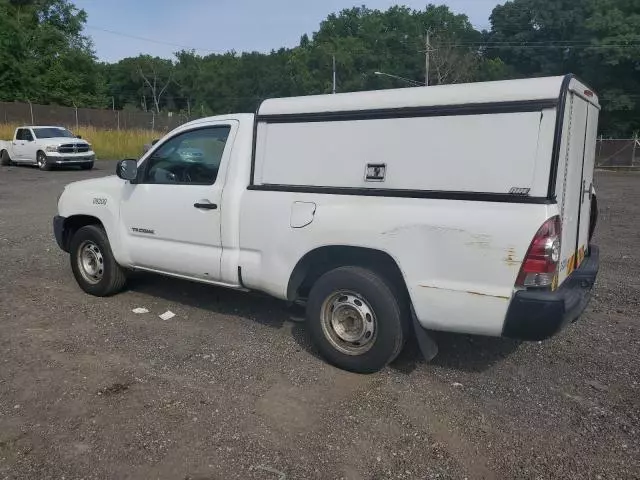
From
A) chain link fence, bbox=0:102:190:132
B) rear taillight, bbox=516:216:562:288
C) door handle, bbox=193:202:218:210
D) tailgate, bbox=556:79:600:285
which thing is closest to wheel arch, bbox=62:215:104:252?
door handle, bbox=193:202:218:210

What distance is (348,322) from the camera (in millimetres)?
4254

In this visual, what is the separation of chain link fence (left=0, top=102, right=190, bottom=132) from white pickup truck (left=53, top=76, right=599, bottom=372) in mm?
32305

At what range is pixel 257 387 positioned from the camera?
4.01 m

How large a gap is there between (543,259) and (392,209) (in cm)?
103

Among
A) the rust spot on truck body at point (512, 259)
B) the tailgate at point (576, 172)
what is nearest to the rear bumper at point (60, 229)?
the rust spot on truck body at point (512, 259)

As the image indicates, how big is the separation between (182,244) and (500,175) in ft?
9.54

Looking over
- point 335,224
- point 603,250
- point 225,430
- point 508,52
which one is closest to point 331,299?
point 335,224

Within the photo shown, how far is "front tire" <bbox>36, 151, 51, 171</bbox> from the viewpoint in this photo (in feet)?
76.0

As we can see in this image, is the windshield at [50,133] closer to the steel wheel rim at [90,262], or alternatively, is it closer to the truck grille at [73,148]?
the truck grille at [73,148]

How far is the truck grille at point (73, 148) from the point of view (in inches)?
906

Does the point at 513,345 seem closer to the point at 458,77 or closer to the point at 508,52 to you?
the point at 458,77

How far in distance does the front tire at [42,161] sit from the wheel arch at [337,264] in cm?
2188

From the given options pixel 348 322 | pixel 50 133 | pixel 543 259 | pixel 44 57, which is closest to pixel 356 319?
pixel 348 322

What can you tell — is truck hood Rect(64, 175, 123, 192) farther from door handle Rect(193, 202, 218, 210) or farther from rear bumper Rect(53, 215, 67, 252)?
door handle Rect(193, 202, 218, 210)
